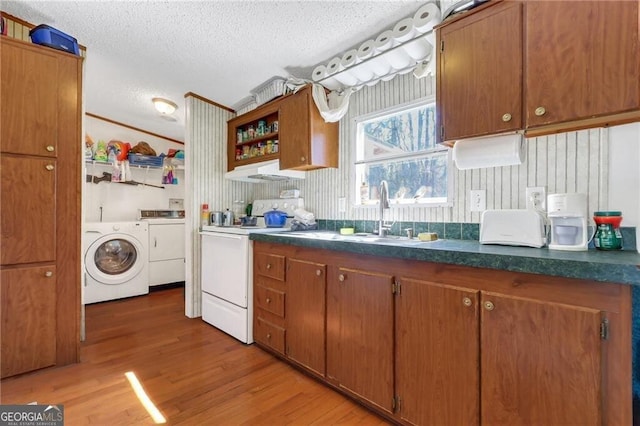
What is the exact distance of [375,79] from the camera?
2.11m

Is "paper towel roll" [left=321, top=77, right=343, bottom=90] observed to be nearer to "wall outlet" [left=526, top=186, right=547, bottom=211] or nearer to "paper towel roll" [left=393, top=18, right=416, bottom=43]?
"paper towel roll" [left=393, top=18, right=416, bottom=43]

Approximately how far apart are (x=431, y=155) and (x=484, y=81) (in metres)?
0.64

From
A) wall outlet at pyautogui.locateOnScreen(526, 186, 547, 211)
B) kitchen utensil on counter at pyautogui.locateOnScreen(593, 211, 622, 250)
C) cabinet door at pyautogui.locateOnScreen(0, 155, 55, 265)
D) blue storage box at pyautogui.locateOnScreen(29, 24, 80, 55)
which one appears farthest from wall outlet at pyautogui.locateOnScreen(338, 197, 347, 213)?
blue storage box at pyautogui.locateOnScreen(29, 24, 80, 55)

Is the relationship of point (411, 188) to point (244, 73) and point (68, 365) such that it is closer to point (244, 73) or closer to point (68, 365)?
point (244, 73)

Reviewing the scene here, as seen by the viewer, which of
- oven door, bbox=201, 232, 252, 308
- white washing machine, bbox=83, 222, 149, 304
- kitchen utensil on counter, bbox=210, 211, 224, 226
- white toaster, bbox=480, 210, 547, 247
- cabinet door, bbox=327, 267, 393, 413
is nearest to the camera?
white toaster, bbox=480, 210, 547, 247

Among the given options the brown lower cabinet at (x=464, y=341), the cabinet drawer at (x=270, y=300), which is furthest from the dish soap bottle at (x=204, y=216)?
the brown lower cabinet at (x=464, y=341)

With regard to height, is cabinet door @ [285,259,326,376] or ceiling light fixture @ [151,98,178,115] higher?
ceiling light fixture @ [151,98,178,115]

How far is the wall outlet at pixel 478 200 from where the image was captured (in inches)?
65.9

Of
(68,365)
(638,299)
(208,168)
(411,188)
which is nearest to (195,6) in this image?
(208,168)

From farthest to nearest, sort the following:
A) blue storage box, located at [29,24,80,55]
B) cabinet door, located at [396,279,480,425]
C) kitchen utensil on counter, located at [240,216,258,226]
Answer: kitchen utensil on counter, located at [240,216,258,226] < blue storage box, located at [29,24,80,55] < cabinet door, located at [396,279,480,425]

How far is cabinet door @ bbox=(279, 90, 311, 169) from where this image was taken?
237cm

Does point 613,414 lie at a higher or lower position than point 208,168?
lower

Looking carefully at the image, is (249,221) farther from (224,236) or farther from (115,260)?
(115,260)

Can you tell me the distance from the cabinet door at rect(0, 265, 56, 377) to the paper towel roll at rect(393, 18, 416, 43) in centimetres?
268
